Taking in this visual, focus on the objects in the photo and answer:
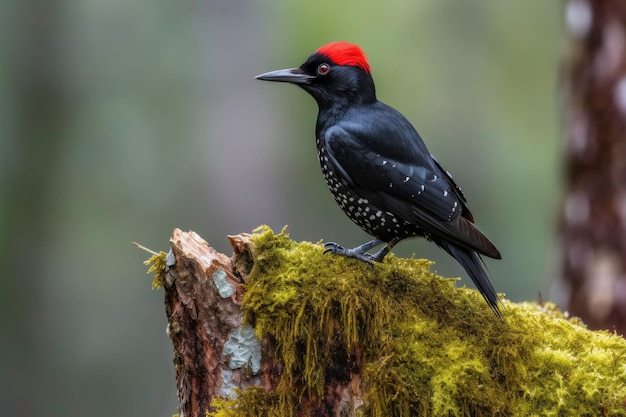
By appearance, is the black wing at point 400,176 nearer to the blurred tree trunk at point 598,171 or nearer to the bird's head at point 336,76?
the bird's head at point 336,76

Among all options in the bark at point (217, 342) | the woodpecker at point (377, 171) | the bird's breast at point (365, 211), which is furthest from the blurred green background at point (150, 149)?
the bark at point (217, 342)

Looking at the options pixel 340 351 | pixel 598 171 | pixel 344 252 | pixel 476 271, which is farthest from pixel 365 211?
pixel 598 171

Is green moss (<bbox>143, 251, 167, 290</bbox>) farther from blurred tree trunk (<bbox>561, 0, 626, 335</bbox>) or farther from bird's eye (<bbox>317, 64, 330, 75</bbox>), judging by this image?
blurred tree trunk (<bbox>561, 0, 626, 335</bbox>)

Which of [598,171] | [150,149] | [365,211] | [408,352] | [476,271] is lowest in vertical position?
[408,352]

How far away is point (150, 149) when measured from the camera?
45.1 feet

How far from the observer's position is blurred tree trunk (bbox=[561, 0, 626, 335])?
5086 millimetres

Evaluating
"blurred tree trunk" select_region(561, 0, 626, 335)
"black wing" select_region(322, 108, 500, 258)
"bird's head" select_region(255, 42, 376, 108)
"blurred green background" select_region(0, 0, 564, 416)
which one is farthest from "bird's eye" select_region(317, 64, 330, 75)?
"blurred green background" select_region(0, 0, 564, 416)

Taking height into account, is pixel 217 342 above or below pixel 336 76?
below

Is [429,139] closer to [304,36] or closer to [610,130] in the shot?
[304,36]

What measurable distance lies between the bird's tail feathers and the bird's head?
42.6 inches

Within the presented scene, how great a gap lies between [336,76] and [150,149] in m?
9.87

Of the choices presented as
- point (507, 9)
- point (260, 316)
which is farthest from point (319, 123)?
point (507, 9)

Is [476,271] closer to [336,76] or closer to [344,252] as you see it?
[344,252]

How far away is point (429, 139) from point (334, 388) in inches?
460
